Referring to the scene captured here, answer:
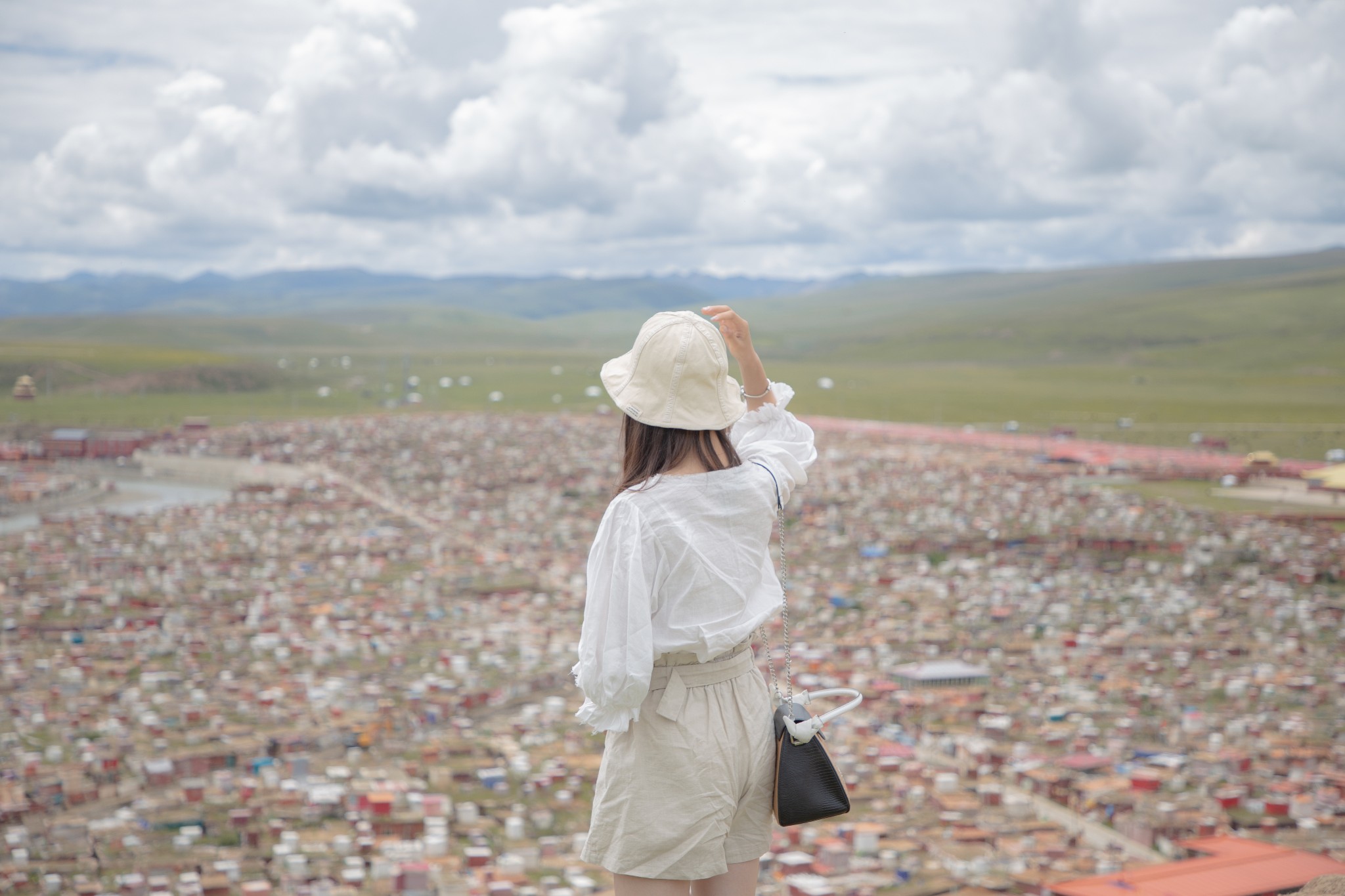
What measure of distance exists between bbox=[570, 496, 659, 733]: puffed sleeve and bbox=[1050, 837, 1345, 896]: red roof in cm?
488

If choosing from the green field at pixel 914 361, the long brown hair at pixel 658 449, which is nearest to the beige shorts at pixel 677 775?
the long brown hair at pixel 658 449

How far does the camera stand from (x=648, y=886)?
7.02 feet

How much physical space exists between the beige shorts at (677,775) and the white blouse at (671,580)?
62 mm

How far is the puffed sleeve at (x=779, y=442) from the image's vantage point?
7.76ft

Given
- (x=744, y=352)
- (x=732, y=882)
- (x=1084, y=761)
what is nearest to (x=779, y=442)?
(x=744, y=352)

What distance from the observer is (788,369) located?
76.1m

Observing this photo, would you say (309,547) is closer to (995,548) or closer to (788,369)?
(995,548)

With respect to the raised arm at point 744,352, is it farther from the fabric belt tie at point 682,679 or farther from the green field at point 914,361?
the green field at point 914,361

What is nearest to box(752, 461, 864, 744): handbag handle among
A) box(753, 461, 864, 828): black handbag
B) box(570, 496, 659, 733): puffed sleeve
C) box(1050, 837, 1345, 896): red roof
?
box(753, 461, 864, 828): black handbag

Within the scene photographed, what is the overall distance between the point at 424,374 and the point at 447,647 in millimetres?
60859

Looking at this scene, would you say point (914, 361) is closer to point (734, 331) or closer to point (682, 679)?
point (734, 331)

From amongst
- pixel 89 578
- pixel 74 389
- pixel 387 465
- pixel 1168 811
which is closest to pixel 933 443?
pixel 387 465

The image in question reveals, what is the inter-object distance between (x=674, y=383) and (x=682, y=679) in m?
0.55

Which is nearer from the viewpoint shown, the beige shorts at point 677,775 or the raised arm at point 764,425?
the beige shorts at point 677,775
